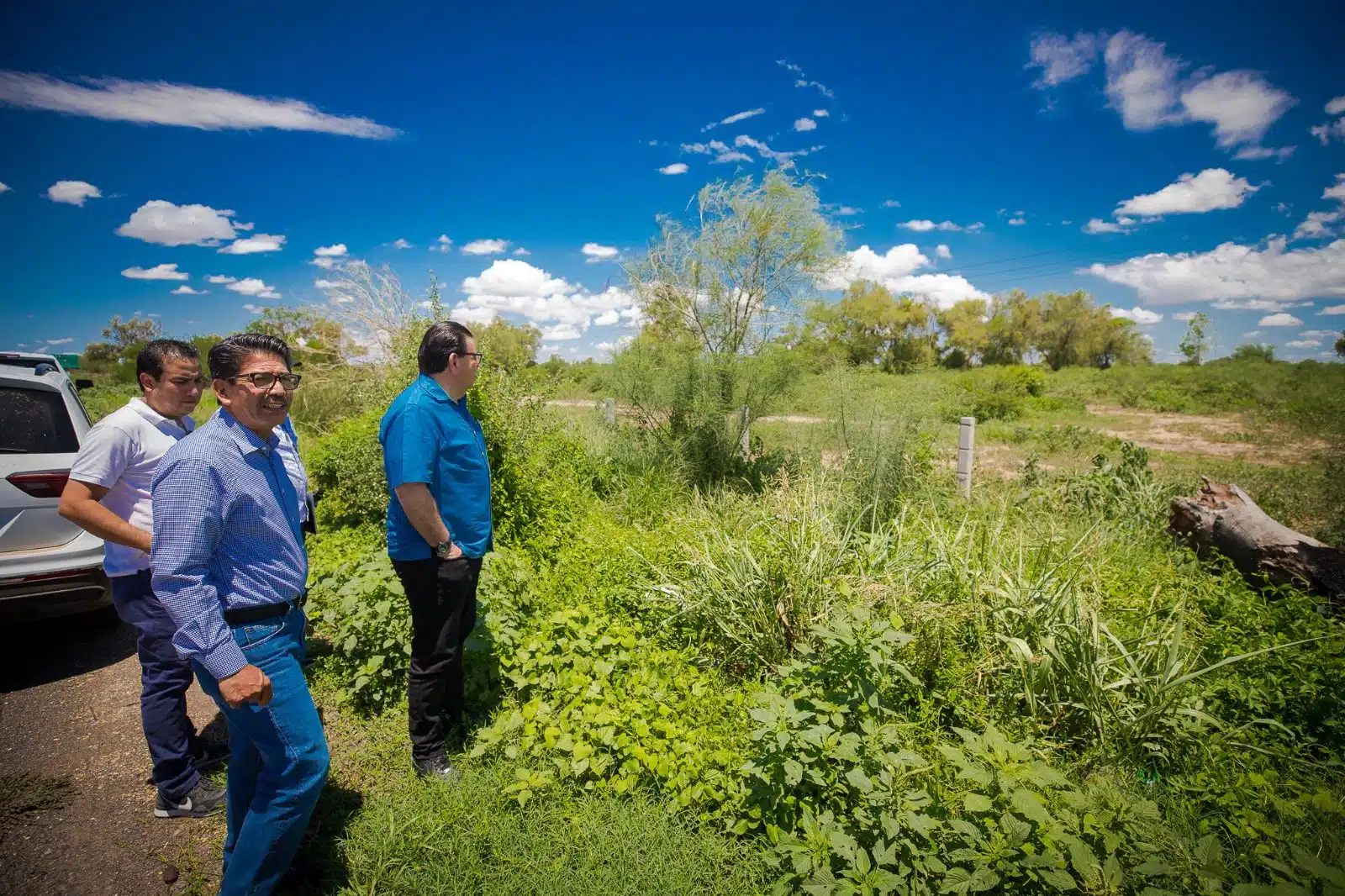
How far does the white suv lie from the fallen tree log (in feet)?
27.5

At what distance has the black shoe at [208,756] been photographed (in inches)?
109

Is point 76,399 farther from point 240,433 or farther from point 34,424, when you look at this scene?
point 240,433

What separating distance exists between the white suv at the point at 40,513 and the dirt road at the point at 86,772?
1.61 ft

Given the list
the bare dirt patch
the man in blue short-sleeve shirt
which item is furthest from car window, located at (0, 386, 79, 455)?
the bare dirt patch

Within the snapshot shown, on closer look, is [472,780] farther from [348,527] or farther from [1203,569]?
[1203,569]

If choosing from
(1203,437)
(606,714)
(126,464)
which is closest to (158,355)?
(126,464)

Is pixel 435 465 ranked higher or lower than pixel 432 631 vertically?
higher

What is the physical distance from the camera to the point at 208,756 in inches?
110

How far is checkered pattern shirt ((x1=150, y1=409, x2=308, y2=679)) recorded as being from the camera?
162 cm

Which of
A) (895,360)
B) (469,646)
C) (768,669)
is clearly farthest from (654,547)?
(895,360)

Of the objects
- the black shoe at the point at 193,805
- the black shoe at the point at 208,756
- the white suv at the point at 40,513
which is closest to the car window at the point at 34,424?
the white suv at the point at 40,513

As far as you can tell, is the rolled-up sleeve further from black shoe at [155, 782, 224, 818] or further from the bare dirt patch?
the bare dirt patch

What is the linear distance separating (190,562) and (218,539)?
0.39ft

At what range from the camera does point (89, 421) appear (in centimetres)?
409
